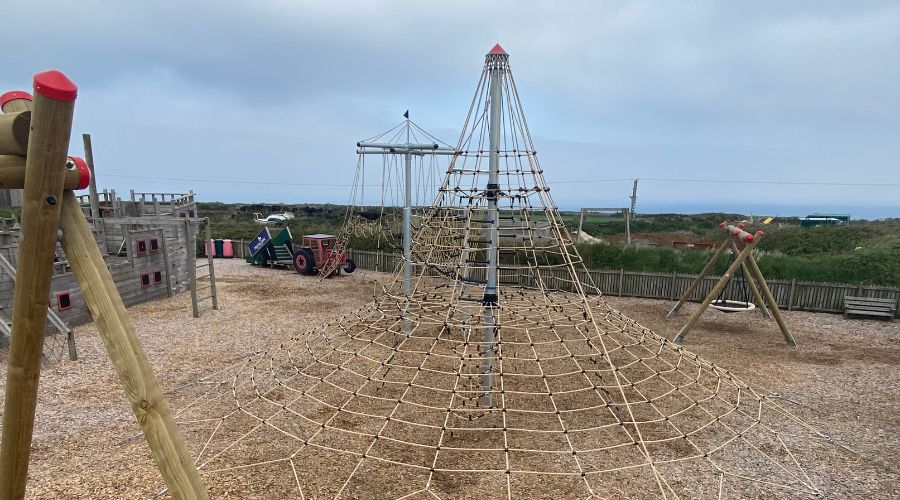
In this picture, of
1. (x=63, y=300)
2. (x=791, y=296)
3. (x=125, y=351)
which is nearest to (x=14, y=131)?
(x=125, y=351)

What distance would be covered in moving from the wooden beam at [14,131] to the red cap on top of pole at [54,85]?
0.37m

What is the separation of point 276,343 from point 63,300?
4839 millimetres

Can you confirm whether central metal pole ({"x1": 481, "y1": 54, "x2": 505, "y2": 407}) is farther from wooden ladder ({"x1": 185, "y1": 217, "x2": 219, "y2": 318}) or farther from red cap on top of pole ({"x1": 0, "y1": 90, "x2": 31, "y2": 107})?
wooden ladder ({"x1": 185, "y1": 217, "x2": 219, "y2": 318})

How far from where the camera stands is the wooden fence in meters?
13.2

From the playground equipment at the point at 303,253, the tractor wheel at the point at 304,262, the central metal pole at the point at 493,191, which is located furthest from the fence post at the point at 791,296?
the tractor wheel at the point at 304,262

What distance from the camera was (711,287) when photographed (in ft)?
47.7

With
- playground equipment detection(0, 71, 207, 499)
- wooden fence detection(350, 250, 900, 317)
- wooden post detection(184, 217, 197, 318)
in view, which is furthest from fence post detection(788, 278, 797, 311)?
wooden post detection(184, 217, 197, 318)

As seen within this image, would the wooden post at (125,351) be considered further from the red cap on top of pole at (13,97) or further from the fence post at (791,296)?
the fence post at (791,296)

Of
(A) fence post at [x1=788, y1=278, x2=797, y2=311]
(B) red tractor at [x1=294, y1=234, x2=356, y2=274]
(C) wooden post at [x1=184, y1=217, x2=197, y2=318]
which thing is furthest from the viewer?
(B) red tractor at [x1=294, y1=234, x2=356, y2=274]

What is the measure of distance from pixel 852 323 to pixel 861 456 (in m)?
8.30

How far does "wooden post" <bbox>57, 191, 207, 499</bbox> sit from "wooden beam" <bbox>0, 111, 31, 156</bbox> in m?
0.30

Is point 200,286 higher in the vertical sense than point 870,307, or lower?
lower

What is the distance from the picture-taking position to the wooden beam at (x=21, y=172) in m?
2.40

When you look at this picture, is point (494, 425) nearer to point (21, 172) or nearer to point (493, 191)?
point (493, 191)
